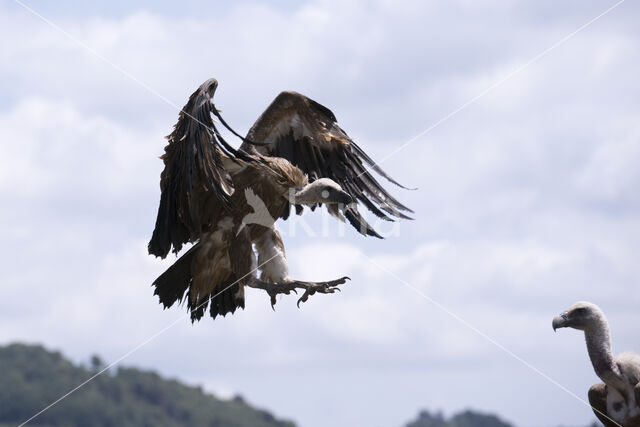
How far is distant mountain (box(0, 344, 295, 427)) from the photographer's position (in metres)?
58.6

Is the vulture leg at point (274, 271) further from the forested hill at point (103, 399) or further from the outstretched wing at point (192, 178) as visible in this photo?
the forested hill at point (103, 399)

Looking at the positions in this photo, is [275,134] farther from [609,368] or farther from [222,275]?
[609,368]

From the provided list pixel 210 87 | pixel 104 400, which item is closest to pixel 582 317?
pixel 210 87

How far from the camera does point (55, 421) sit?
191ft

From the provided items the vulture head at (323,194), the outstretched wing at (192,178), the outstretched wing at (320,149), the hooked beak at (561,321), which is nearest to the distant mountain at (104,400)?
the outstretched wing at (320,149)

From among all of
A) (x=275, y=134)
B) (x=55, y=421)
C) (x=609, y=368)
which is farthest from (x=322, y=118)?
(x=55, y=421)

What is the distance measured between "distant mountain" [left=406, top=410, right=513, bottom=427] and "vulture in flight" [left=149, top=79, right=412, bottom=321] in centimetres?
5841

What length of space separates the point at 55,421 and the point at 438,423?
71.6 feet

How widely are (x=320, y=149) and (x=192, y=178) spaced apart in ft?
5.01

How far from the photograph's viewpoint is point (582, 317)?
6625mm

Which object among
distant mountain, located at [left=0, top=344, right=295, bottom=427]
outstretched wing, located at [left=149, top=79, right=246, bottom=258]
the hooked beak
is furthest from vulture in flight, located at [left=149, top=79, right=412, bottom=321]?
distant mountain, located at [left=0, top=344, right=295, bottom=427]

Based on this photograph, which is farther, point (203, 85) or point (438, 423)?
point (438, 423)

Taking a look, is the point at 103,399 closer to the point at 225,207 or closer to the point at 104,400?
the point at 104,400

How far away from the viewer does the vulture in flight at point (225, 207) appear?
7301 mm
